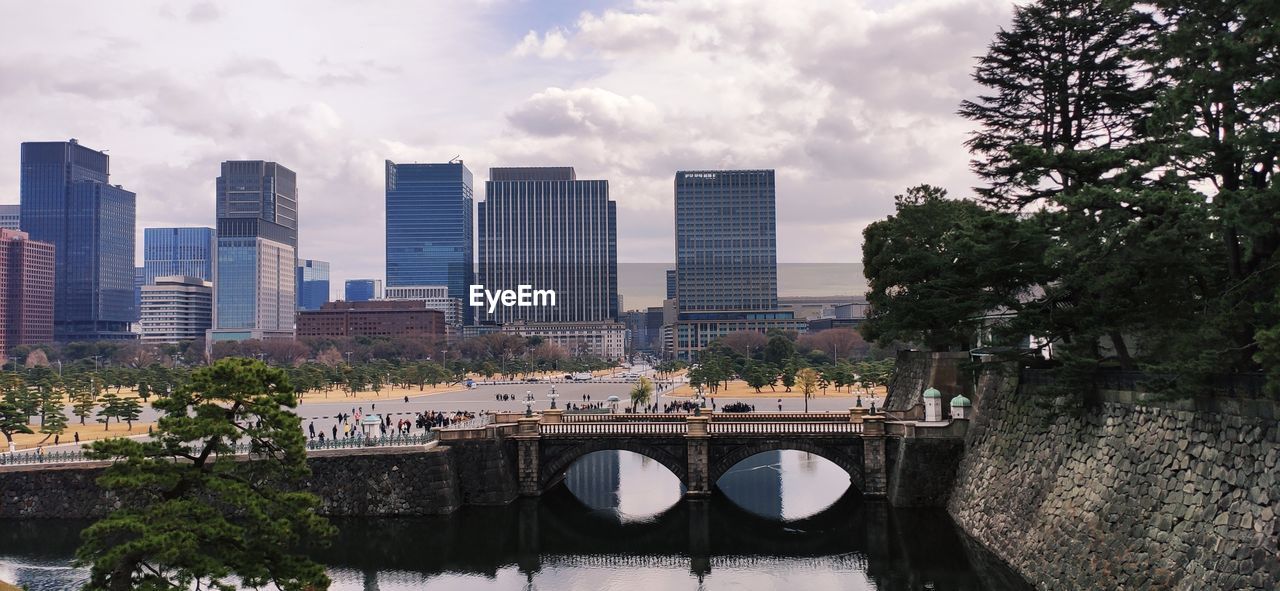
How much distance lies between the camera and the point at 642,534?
45938 millimetres

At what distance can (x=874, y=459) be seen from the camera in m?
49.2

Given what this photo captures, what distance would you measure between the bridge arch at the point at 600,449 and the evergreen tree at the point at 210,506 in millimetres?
27615

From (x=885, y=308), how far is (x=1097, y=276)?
31.2 meters

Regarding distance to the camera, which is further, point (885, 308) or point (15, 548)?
point (885, 308)

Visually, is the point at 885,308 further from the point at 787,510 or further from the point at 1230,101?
the point at 1230,101

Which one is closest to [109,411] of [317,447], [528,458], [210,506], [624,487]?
[317,447]

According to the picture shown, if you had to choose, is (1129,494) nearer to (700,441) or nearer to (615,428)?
(700,441)

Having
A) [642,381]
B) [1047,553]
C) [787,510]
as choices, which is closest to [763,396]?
[642,381]

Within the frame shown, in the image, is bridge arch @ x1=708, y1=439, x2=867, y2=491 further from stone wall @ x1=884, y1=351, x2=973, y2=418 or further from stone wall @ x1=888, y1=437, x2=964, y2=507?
stone wall @ x1=884, y1=351, x2=973, y2=418

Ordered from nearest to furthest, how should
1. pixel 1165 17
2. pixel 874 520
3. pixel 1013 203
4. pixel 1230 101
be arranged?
pixel 1230 101, pixel 1165 17, pixel 1013 203, pixel 874 520

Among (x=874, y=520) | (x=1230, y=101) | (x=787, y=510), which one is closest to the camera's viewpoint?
(x=1230, y=101)

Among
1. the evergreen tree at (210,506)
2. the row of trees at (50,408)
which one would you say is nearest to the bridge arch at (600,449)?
the evergreen tree at (210,506)

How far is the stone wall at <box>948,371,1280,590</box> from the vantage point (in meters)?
21.7

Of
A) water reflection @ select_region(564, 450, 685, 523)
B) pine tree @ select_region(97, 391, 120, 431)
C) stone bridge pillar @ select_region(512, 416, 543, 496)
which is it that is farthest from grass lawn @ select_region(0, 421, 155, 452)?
water reflection @ select_region(564, 450, 685, 523)
